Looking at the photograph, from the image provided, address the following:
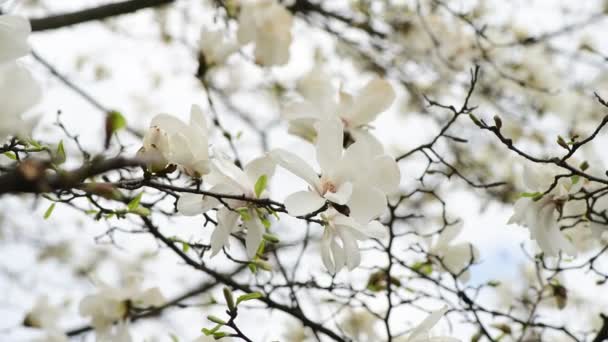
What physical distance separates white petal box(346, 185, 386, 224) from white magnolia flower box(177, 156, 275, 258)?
0.34 ft

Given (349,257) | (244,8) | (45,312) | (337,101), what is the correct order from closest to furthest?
(349,257)
(337,101)
(45,312)
(244,8)

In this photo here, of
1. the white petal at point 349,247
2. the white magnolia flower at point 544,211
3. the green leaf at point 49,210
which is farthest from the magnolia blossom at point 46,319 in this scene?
the white magnolia flower at point 544,211

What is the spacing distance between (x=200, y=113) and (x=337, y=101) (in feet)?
1.15

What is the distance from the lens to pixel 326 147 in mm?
701

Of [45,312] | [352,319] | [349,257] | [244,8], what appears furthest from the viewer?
[352,319]

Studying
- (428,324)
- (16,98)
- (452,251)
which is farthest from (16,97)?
(452,251)

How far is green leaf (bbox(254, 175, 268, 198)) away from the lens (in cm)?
68

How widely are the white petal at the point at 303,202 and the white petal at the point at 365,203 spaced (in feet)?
0.11

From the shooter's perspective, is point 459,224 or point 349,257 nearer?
point 349,257

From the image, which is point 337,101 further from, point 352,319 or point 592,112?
point 592,112

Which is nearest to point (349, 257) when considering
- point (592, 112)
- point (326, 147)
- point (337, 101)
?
point (326, 147)

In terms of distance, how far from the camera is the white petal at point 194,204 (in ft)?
2.24

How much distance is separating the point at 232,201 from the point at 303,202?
92 mm

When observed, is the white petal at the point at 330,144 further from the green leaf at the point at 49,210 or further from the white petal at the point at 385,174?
the green leaf at the point at 49,210
